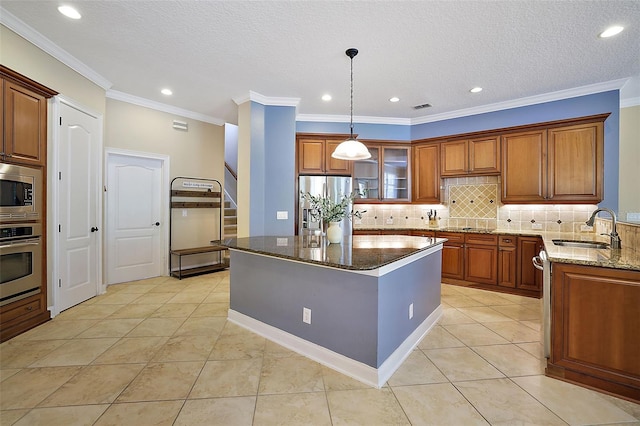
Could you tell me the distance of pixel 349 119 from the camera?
5.01 metres

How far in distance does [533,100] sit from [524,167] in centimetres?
101

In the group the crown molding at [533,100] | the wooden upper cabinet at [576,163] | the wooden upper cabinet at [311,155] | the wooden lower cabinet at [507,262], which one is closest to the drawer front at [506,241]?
the wooden lower cabinet at [507,262]

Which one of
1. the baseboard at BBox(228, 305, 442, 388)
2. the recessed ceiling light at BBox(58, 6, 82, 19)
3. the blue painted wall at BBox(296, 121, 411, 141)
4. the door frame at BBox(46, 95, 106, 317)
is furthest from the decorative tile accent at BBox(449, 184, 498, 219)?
the door frame at BBox(46, 95, 106, 317)

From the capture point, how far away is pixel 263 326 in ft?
8.77

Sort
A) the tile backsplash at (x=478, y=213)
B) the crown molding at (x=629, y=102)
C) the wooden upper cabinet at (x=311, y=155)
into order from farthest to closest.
A: the wooden upper cabinet at (x=311, y=155) → the tile backsplash at (x=478, y=213) → the crown molding at (x=629, y=102)

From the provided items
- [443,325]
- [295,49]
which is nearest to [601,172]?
[443,325]

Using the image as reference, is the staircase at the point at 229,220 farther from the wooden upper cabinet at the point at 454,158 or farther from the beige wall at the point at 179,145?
the wooden upper cabinet at the point at 454,158

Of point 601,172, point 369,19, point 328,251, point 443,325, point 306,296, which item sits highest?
point 369,19

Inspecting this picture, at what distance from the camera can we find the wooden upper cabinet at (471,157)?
14.4 ft

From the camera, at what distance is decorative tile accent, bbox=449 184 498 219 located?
15.2 feet

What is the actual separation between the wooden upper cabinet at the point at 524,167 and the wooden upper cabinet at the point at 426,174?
38.7 inches

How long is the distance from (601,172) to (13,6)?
21.6 ft

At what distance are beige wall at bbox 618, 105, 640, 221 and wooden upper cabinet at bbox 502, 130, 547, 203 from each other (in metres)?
0.79

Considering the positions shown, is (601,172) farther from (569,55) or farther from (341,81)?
(341,81)
